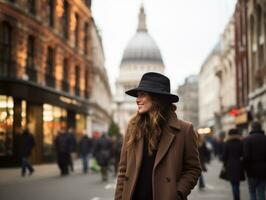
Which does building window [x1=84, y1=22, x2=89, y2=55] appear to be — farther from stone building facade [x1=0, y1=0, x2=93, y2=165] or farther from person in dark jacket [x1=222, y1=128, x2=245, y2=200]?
person in dark jacket [x1=222, y1=128, x2=245, y2=200]

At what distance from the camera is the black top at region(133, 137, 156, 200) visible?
4709mm

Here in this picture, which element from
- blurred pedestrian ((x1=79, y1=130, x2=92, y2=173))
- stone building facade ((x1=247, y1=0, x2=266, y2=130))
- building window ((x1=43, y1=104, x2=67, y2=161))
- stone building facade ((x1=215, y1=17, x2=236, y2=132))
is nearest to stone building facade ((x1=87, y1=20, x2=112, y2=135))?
building window ((x1=43, y1=104, x2=67, y2=161))

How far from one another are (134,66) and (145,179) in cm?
17281

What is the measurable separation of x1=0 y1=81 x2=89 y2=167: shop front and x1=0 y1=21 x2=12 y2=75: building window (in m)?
0.69

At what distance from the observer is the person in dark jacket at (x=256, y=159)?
35.3 ft

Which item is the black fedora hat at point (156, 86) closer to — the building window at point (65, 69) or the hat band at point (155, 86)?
the hat band at point (155, 86)

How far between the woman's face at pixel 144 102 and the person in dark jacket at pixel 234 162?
7.19m

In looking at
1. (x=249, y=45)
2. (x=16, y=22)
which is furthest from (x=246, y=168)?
(x=249, y=45)

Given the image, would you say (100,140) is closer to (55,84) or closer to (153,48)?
(55,84)

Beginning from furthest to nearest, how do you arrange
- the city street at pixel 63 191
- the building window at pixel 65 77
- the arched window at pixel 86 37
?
the arched window at pixel 86 37, the building window at pixel 65 77, the city street at pixel 63 191

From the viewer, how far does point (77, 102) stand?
Result: 3884 centimetres

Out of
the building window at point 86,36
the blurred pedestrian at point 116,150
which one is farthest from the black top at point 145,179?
the building window at point 86,36

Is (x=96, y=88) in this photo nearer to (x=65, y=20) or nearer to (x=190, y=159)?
(x=65, y=20)

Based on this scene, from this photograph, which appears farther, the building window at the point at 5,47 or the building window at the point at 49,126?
the building window at the point at 49,126
